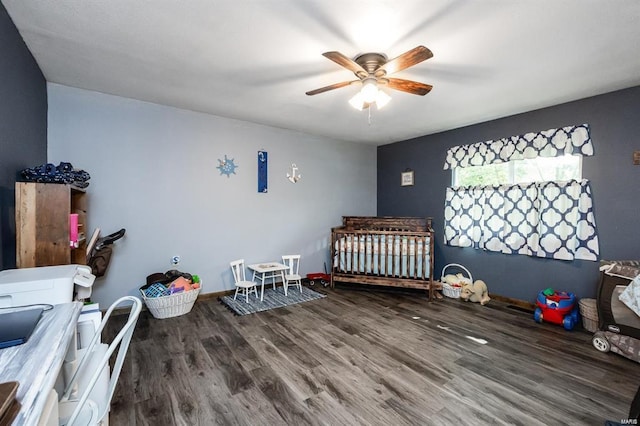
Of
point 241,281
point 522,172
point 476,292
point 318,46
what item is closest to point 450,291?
point 476,292

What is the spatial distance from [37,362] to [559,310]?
4023 millimetres

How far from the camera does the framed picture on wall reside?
4.95m

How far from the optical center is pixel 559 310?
296 cm

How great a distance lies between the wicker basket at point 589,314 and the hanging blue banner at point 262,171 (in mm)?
4025

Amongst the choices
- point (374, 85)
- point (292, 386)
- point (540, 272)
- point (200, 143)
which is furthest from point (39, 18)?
point (540, 272)

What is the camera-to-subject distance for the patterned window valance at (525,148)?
122 inches

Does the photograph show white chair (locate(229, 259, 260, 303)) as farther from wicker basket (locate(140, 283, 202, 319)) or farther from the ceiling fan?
the ceiling fan

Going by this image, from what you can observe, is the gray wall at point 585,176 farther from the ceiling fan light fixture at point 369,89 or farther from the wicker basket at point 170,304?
the wicker basket at point 170,304

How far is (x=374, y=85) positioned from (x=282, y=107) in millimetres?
1487

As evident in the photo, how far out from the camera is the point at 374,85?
224cm

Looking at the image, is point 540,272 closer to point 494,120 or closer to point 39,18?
point 494,120

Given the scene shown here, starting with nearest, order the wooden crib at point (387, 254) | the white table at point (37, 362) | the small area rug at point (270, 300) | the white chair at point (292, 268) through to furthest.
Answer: the white table at point (37, 362) → the small area rug at point (270, 300) → the wooden crib at point (387, 254) → the white chair at point (292, 268)

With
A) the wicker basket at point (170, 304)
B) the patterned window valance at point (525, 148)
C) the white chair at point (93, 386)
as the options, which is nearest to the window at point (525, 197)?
the patterned window valance at point (525, 148)

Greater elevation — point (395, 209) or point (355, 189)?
point (355, 189)
